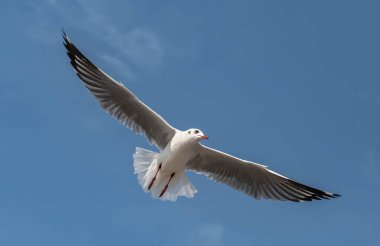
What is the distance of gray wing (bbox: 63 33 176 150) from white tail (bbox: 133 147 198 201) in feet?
1.18

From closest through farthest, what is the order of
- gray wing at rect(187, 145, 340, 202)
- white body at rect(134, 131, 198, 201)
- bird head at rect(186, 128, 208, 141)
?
bird head at rect(186, 128, 208, 141)
white body at rect(134, 131, 198, 201)
gray wing at rect(187, 145, 340, 202)

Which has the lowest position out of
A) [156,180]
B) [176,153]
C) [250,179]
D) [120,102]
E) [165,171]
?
[156,180]

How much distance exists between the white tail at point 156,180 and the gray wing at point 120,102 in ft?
1.18

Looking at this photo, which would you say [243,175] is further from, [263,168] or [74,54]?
[74,54]

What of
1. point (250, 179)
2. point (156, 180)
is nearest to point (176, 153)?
point (156, 180)

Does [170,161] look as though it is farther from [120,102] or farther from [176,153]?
[120,102]

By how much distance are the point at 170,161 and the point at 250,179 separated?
168 centimetres

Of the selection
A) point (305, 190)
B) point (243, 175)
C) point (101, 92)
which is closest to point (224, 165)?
point (243, 175)

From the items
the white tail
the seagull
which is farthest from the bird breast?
the white tail

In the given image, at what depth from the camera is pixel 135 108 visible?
15461mm

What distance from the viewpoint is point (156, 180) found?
1545 cm

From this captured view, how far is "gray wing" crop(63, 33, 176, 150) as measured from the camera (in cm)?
1531

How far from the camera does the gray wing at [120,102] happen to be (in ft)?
50.2

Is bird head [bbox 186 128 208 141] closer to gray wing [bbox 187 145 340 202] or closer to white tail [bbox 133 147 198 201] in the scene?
gray wing [bbox 187 145 340 202]
